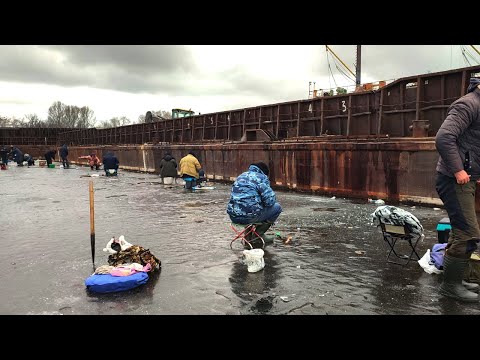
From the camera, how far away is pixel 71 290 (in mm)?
4051

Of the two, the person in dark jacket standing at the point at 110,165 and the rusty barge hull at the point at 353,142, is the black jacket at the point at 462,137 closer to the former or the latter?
the rusty barge hull at the point at 353,142

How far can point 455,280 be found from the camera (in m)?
3.76

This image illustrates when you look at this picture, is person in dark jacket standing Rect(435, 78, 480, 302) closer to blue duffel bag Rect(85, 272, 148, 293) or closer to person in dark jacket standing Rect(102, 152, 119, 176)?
blue duffel bag Rect(85, 272, 148, 293)

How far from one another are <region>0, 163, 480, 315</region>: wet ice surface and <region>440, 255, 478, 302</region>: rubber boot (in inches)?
4.0

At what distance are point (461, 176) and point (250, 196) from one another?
108 inches

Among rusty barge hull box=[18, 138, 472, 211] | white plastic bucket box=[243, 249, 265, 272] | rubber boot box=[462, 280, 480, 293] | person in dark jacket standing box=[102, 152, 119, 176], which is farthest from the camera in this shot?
person in dark jacket standing box=[102, 152, 119, 176]

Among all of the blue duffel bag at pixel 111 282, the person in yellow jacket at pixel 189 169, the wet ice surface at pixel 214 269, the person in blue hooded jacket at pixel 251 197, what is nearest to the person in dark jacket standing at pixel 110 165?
the person in yellow jacket at pixel 189 169

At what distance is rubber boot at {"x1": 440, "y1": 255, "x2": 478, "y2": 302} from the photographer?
3.66 metres

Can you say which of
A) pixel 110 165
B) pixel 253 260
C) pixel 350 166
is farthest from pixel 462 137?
pixel 110 165

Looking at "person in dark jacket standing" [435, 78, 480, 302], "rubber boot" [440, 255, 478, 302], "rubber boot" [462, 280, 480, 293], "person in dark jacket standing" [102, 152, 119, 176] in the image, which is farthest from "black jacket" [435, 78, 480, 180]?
"person in dark jacket standing" [102, 152, 119, 176]

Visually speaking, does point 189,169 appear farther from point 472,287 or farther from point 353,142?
point 472,287

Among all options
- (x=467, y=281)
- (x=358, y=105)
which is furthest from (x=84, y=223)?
(x=358, y=105)

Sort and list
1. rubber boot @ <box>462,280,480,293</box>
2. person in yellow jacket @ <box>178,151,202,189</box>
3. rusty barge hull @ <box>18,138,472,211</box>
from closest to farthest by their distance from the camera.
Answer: rubber boot @ <box>462,280,480,293</box>
rusty barge hull @ <box>18,138,472,211</box>
person in yellow jacket @ <box>178,151,202,189</box>
